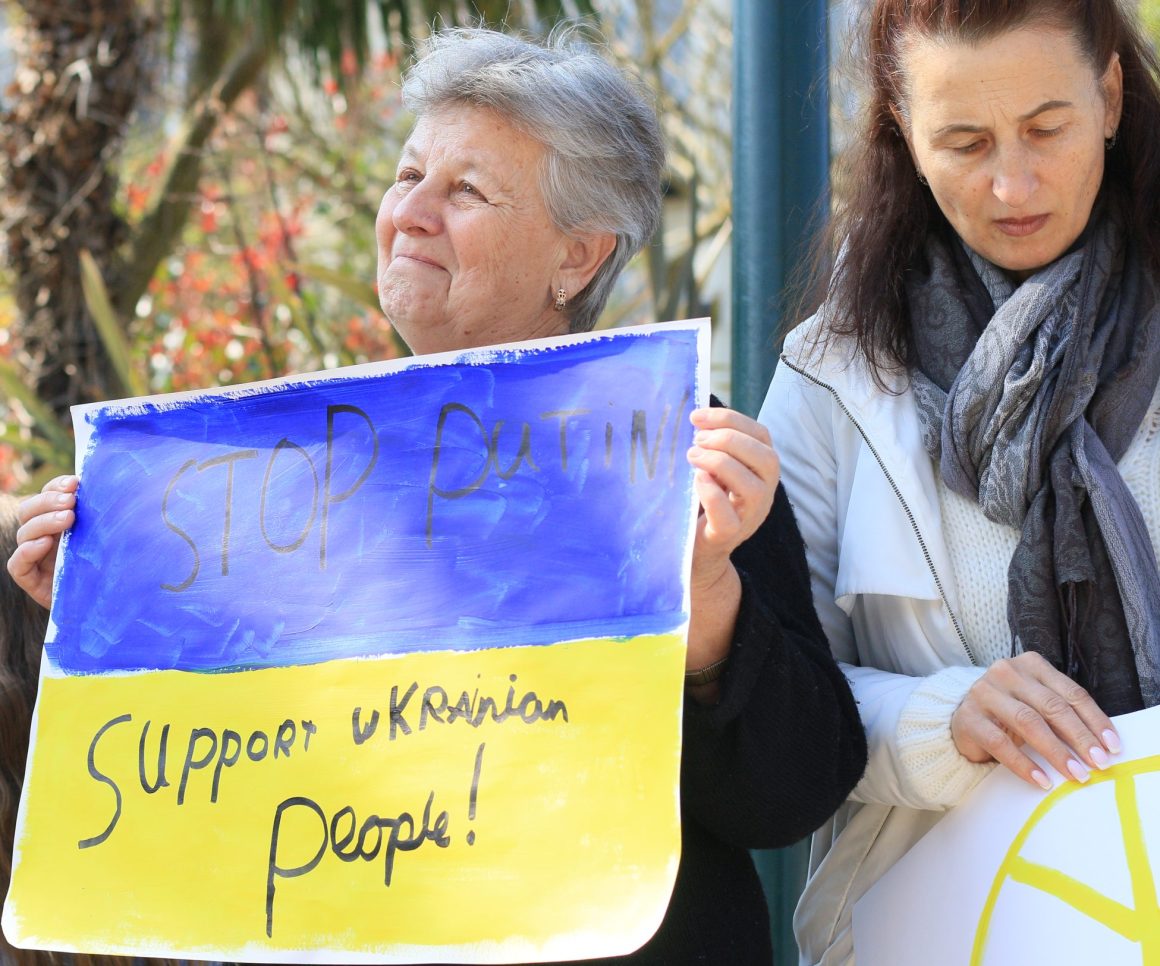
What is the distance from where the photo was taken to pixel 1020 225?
5.32 feet

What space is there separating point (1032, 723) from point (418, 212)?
95cm

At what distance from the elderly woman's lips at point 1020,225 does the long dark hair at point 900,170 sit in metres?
0.14

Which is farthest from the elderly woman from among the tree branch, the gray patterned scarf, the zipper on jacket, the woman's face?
the tree branch

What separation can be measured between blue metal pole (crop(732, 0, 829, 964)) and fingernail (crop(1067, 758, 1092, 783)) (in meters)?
0.78

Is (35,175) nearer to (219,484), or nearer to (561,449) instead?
(219,484)

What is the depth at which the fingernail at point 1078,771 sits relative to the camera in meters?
1.46

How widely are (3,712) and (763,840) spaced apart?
3.31ft

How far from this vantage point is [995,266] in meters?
1.71

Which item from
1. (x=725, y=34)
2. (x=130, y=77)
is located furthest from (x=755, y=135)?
(x=725, y=34)

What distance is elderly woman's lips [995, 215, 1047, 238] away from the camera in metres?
1.62

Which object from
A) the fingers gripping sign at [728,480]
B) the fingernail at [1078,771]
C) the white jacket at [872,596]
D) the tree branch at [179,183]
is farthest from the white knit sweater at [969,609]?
the tree branch at [179,183]

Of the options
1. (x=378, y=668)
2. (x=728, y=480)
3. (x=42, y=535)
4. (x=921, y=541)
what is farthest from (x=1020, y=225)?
(x=42, y=535)

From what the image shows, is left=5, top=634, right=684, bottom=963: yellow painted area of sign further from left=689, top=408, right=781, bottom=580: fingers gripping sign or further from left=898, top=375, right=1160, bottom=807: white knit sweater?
left=898, top=375, right=1160, bottom=807: white knit sweater

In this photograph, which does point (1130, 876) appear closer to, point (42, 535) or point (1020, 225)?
point (1020, 225)
